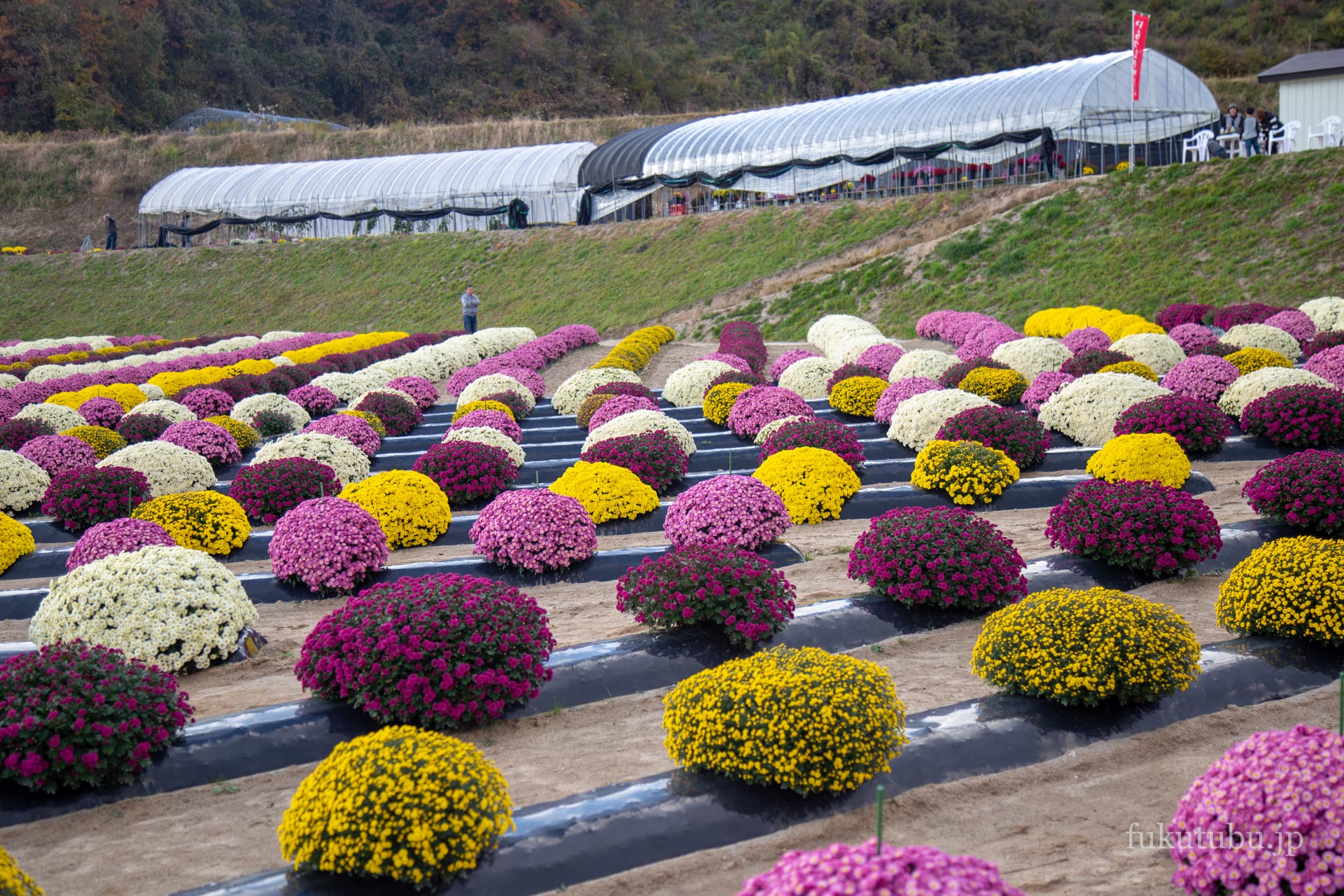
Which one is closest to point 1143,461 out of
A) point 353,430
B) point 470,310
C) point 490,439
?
point 490,439

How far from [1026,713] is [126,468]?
9.41 m

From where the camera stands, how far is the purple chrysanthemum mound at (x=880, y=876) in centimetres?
312

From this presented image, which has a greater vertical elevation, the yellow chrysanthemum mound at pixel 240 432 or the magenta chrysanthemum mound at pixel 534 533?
the yellow chrysanthemum mound at pixel 240 432

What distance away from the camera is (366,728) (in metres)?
6.05

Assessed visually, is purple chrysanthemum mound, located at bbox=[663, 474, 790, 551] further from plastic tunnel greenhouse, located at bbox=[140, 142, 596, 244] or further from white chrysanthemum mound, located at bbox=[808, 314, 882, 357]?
plastic tunnel greenhouse, located at bbox=[140, 142, 596, 244]

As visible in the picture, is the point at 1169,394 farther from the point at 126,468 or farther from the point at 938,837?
the point at 126,468

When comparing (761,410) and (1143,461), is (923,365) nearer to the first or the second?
(761,410)

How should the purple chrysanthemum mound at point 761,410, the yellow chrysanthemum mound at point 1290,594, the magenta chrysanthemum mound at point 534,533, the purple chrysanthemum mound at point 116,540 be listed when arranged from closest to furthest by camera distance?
the yellow chrysanthemum mound at point 1290,594 < the purple chrysanthemum mound at point 116,540 < the magenta chrysanthemum mound at point 534,533 < the purple chrysanthemum mound at point 761,410

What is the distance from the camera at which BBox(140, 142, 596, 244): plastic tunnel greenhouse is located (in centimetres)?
4022

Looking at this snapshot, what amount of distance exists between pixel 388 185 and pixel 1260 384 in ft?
120

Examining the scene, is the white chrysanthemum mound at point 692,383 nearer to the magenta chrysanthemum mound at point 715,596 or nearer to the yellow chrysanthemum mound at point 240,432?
the yellow chrysanthemum mound at point 240,432

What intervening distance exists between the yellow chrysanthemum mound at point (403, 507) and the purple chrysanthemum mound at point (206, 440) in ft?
13.6

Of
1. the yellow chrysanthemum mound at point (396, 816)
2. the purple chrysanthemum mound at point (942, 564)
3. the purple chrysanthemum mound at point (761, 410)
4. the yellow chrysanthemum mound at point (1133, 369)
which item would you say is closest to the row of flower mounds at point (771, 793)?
the yellow chrysanthemum mound at point (396, 816)

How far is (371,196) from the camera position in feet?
139
